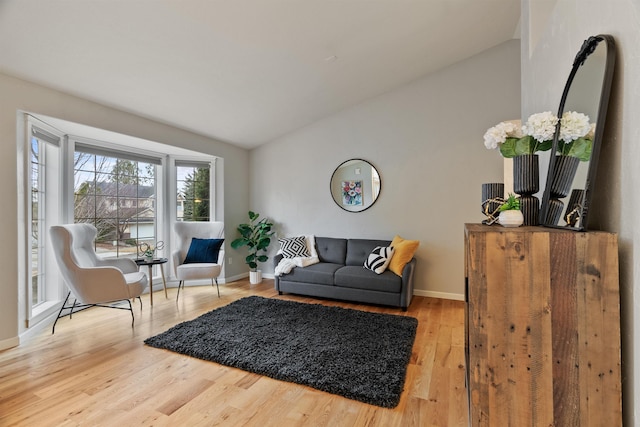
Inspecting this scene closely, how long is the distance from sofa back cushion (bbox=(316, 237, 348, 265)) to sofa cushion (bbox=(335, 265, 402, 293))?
0.46 metres

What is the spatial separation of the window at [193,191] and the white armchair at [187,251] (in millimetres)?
370

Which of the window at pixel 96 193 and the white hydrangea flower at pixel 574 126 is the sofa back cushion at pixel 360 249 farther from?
the white hydrangea flower at pixel 574 126

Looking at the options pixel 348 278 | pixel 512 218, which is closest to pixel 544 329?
pixel 512 218

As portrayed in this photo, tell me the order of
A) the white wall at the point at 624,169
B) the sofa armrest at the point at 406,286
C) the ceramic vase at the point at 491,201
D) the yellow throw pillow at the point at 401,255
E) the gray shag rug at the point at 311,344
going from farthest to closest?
the yellow throw pillow at the point at 401,255, the sofa armrest at the point at 406,286, the gray shag rug at the point at 311,344, the ceramic vase at the point at 491,201, the white wall at the point at 624,169

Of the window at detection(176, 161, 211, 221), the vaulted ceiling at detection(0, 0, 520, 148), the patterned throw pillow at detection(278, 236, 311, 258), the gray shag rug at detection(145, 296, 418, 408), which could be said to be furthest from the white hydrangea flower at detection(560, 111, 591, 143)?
the window at detection(176, 161, 211, 221)

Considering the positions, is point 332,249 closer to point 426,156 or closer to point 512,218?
point 426,156

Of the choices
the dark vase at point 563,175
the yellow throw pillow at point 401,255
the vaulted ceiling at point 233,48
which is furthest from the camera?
the yellow throw pillow at point 401,255

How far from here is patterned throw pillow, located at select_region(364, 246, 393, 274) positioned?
3705 mm

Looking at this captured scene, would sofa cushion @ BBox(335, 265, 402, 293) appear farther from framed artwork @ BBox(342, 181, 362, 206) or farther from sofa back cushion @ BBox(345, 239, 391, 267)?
framed artwork @ BBox(342, 181, 362, 206)

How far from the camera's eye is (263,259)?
4.87m

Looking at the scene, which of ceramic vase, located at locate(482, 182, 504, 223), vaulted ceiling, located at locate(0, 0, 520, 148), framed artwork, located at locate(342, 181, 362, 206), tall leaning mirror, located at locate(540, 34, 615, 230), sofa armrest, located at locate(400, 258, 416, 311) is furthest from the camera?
framed artwork, located at locate(342, 181, 362, 206)

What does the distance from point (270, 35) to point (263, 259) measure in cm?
326

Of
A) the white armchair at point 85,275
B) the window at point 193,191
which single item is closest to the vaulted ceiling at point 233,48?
the window at point 193,191

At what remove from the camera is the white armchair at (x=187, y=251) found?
399 cm
